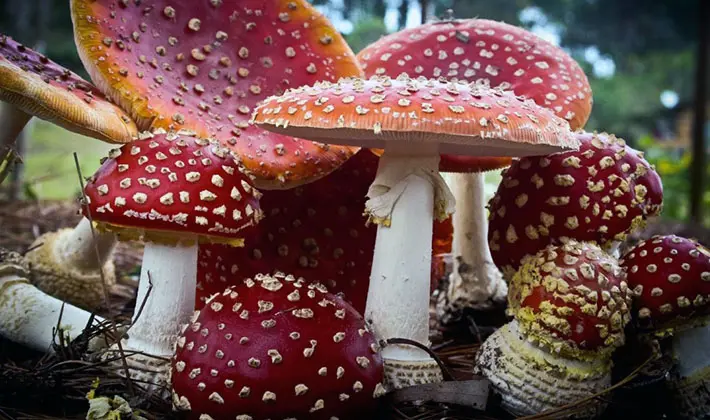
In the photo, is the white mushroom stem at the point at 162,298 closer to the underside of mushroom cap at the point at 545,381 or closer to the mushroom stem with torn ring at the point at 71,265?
the mushroom stem with torn ring at the point at 71,265

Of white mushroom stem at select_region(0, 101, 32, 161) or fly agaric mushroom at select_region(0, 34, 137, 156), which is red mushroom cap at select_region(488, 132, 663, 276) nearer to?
fly agaric mushroom at select_region(0, 34, 137, 156)

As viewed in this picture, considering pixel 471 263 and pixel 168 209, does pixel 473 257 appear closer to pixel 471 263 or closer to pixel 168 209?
pixel 471 263

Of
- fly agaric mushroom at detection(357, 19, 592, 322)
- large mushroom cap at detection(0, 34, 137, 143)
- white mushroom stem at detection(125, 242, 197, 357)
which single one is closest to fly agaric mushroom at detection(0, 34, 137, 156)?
large mushroom cap at detection(0, 34, 137, 143)

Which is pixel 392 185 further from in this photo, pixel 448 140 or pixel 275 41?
pixel 275 41

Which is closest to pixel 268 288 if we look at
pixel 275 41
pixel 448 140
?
A: pixel 448 140

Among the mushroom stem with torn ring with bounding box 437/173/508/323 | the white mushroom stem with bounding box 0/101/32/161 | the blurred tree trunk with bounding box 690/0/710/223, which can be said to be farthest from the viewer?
the blurred tree trunk with bounding box 690/0/710/223

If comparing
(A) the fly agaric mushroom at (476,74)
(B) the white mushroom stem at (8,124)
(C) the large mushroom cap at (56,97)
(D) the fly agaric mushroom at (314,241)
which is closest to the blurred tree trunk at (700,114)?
(A) the fly agaric mushroom at (476,74)
